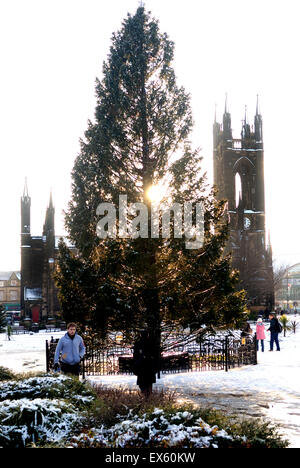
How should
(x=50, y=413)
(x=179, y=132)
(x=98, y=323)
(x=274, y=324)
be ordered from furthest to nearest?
(x=274, y=324) → (x=179, y=132) → (x=98, y=323) → (x=50, y=413)

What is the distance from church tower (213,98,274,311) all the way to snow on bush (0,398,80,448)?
5066 centimetres

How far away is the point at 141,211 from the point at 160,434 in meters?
7.31

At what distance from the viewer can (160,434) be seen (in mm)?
4566

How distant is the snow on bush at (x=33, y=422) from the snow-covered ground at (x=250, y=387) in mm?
3211

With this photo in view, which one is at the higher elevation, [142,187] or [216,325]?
[142,187]

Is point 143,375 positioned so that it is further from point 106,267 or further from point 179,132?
point 179,132

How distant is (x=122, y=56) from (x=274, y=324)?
12231 millimetres

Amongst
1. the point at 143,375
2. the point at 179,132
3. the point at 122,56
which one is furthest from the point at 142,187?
the point at 143,375

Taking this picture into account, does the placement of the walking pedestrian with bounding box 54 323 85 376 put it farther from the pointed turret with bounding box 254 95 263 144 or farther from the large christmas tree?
the pointed turret with bounding box 254 95 263 144

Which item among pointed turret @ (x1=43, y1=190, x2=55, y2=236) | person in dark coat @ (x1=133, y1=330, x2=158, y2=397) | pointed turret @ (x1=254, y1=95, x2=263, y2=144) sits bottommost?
person in dark coat @ (x1=133, y1=330, x2=158, y2=397)

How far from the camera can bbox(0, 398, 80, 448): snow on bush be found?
5039mm

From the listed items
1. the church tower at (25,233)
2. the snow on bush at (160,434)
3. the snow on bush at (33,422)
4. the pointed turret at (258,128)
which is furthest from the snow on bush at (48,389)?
the pointed turret at (258,128)

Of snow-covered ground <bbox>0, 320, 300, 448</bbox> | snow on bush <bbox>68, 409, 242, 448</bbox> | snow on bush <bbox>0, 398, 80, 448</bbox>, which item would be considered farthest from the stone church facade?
snow on bush <bbox>68, 409, 242, 448</bbox>
